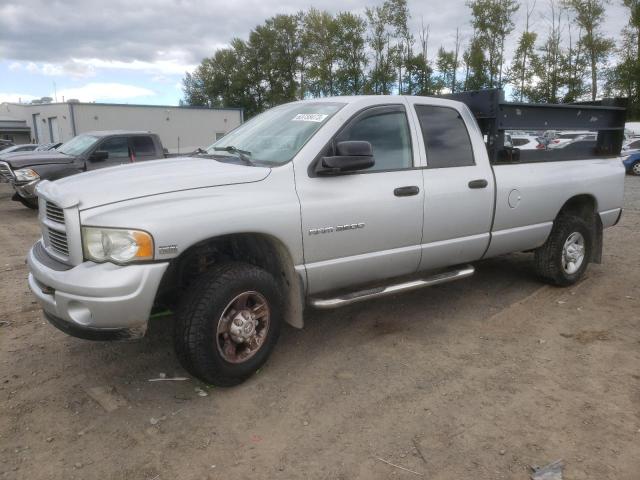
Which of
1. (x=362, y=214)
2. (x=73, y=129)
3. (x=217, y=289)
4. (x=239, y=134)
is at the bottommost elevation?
(x=217, y=289)

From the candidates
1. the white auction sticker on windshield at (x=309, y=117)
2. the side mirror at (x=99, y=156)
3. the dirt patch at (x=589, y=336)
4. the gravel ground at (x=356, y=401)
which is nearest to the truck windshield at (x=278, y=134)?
the white auction sticker on windshield at (x=309, y=117)

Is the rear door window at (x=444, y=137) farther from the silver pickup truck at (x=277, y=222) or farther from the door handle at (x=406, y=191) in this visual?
the door handle at (x=406, y=191)

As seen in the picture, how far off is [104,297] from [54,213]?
0.78 meters

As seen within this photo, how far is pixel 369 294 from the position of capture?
380 centimetres

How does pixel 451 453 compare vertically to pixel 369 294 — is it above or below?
below

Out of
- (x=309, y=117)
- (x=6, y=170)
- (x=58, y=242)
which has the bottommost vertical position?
(x=58, y=242)

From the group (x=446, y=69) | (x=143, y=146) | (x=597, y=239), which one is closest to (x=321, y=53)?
(x=446, y=69)

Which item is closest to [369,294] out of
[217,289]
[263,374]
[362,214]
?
[362,214]

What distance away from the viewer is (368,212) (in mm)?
3709

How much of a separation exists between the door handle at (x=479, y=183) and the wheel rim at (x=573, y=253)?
150 centimetres

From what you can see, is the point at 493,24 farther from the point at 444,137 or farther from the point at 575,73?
the point at 444,137

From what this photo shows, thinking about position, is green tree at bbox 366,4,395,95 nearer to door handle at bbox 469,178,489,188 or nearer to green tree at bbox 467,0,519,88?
green tree at bbox 467,0,519,88

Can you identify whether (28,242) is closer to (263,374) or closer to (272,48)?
(263,374)

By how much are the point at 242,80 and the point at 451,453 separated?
6259 centimetres
